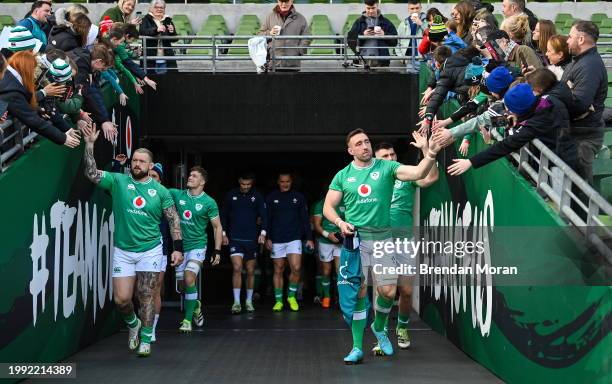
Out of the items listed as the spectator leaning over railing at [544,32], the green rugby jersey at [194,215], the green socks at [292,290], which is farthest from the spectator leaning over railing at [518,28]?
the green socks at [292,290]

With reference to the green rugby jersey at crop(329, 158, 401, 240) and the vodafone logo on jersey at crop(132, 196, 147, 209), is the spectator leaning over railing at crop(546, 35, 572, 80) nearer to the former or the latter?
the green rugby jersey at crop(329, 158, 401, 240)

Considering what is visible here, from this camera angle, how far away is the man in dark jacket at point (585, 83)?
8.39 m

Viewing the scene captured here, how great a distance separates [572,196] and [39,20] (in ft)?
22.3

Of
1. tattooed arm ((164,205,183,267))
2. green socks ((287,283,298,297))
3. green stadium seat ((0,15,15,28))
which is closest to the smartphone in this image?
tattooed arm ((164,205,183,267))

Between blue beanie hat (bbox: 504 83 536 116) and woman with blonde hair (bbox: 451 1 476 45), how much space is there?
308 cm

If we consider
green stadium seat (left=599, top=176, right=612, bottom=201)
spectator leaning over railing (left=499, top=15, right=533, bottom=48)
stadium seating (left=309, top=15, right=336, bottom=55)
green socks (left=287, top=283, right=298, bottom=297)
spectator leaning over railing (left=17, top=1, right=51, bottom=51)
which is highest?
stadium seating (left=309, top=15, right=336, bottom=55)

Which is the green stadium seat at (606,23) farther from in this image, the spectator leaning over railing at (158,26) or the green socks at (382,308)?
the green socks at (382,308)

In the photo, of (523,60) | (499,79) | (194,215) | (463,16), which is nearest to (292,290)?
(194,215)

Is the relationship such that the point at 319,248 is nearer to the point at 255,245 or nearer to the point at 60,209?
the point at 255,245

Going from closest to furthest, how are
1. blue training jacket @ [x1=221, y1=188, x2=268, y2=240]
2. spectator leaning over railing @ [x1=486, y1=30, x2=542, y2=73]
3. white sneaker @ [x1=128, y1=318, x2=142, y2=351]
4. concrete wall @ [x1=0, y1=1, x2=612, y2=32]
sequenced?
spectator leaning over railing @ [x1=486, y1=30, x2=542, y2=73], white sneaker @ [x1=128, y1=318, x2=142, y2=351], blue training jacket @ [x1=221, y1=188, x2=268, y2=240], concrete wall @ [x1=0, y1=1, x2=612, y2=32]

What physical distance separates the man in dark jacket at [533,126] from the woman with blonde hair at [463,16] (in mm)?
3094

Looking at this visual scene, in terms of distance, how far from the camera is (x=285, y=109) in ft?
51.7

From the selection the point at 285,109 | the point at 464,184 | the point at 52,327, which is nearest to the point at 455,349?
the point at 464,184

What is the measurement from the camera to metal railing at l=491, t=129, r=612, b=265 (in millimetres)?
6719
